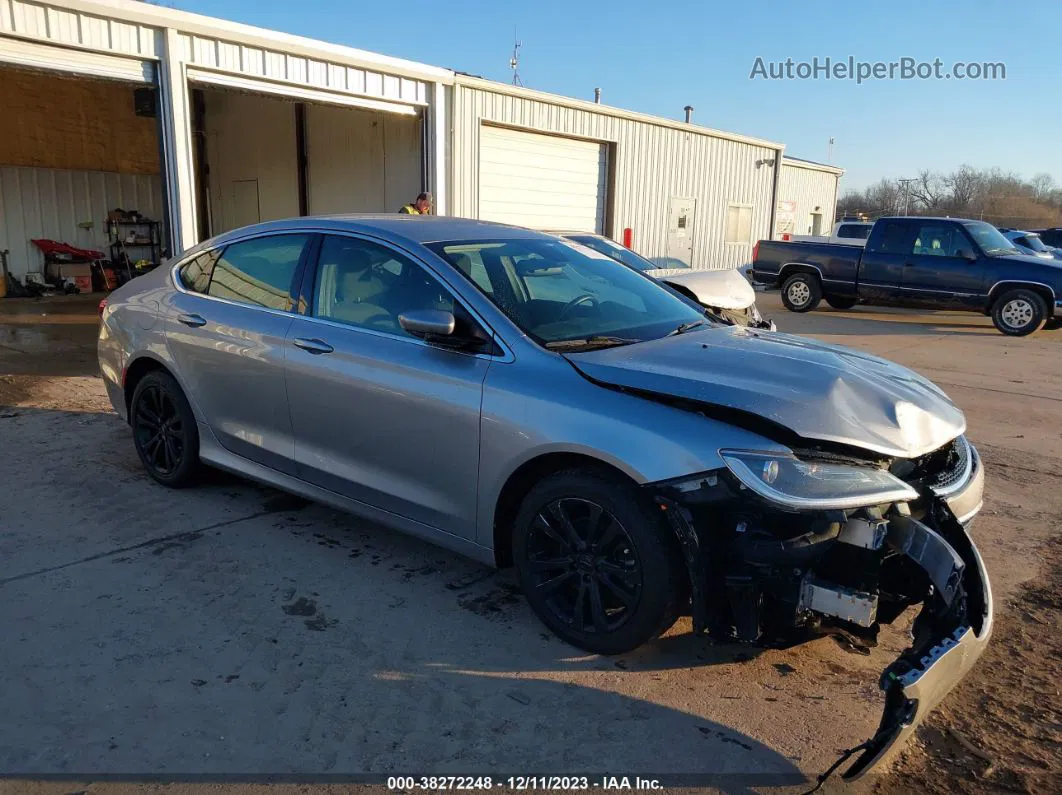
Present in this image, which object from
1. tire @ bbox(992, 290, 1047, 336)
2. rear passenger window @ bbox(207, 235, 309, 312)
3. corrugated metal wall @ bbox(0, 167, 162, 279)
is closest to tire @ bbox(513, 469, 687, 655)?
rear passenger window @ bbox(207, 235, 309, 312)

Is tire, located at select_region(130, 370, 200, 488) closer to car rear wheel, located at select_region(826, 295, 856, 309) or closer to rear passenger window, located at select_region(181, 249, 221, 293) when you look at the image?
rear passenger window, located at select_region(181, 249, 221, 293)

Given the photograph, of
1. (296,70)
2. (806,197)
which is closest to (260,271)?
(296,70)

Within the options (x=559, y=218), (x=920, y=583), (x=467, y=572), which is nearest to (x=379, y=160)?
(x=559, y=218)

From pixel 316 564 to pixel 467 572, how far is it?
744 millimetres

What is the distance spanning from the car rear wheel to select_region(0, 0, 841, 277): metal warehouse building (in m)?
3.89

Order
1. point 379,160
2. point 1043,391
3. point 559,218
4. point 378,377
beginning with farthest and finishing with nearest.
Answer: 1. point 559,218
2. point 379,160
3. point 1043,391
4. point 378,377

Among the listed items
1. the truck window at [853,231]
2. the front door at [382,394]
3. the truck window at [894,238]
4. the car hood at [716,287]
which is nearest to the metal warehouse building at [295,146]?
the truck window at [853,231]

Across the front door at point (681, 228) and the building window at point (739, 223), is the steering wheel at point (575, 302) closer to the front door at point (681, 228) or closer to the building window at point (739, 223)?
the front door at point (681, 228)

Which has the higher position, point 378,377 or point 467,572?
point 378,377

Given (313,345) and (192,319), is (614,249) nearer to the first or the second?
(192,319)

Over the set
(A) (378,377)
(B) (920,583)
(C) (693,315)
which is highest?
(C) (693,315)

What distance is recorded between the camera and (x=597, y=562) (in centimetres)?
319

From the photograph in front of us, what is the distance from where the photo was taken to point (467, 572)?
404 cm

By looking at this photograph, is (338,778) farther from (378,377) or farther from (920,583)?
(920,583)
